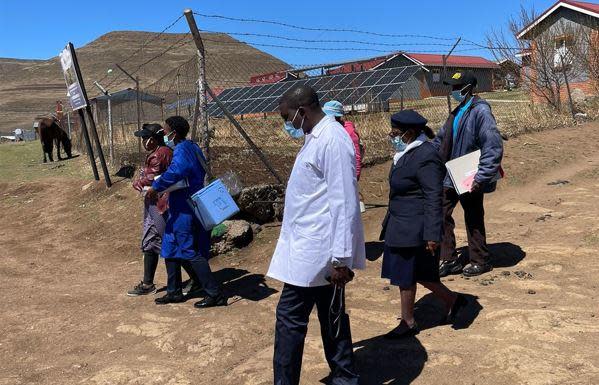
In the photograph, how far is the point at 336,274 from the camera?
2789 millimetres

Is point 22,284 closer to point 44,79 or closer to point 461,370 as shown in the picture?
point 461,370

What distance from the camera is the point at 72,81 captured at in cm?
1105

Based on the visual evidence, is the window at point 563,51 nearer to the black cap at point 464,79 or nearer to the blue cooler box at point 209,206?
the black cap at point 464,79

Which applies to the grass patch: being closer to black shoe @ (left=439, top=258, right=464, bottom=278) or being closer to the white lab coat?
black shoe @ (left=439, top=258, right=464, bottom=278)

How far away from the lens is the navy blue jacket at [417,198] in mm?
3570

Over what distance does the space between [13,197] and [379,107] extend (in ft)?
29.0

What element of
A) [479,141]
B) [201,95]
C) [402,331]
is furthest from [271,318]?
[201,95]

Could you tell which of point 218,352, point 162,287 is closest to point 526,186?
point 162,287

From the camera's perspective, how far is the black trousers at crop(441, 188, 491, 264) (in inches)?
197

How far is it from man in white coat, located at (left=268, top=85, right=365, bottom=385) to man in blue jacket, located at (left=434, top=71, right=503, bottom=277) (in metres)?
2.22

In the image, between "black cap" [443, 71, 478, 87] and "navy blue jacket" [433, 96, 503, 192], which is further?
"black cap" [443, 71, 478, 87]

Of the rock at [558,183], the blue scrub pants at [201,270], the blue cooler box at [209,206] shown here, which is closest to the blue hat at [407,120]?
the blue cooler box at [209,206]

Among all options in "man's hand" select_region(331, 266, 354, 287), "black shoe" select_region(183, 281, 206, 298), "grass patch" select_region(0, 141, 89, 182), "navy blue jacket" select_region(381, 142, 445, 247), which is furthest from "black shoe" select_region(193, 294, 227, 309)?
"grass patch" select_region(0, 141, 89, 182)

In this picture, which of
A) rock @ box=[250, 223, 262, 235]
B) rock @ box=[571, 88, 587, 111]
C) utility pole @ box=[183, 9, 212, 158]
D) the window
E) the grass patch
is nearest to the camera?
utility pole @ box=[183, 9, 212, 158]
